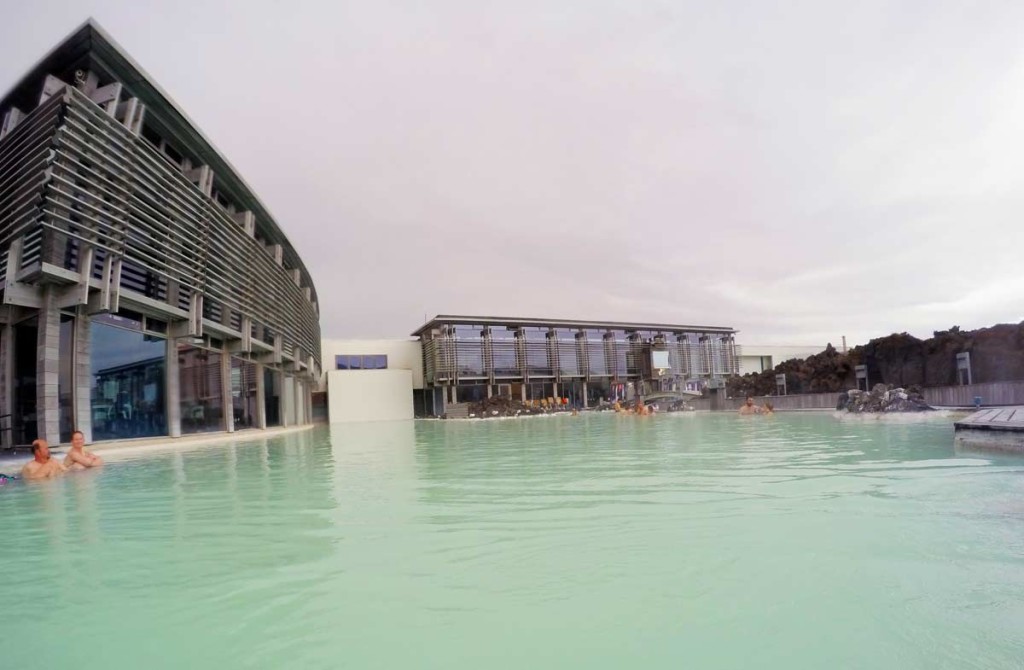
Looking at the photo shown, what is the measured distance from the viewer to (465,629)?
289 cm

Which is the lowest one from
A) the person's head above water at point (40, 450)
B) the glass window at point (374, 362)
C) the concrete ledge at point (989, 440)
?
the concrete ledge at point (989, 440)

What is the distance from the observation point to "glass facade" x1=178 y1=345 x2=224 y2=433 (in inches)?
853

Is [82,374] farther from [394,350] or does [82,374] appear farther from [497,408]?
[394,350]

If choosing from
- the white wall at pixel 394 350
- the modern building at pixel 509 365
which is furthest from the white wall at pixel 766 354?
the white wall at pixel 394 350

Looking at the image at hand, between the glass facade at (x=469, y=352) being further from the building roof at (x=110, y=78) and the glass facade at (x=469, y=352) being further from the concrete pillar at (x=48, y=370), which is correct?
the concrete pillar at (x=48, y=370)

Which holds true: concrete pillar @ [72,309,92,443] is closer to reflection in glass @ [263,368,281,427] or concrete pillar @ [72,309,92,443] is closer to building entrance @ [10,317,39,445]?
building entrance @ [10,317,39,445]

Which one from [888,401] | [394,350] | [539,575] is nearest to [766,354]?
[394,350]

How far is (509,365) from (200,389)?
32088mm

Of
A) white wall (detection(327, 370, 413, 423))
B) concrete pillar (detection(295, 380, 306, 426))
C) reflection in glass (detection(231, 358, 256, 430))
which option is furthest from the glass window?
reflection in glass (detection(231, 358, 256, 430))

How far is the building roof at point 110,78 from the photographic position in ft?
50.8

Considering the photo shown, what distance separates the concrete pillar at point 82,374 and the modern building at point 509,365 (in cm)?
3219

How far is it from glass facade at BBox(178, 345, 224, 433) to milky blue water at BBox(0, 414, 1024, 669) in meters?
15.3

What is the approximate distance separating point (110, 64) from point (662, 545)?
19.2 m

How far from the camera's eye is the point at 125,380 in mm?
18656
